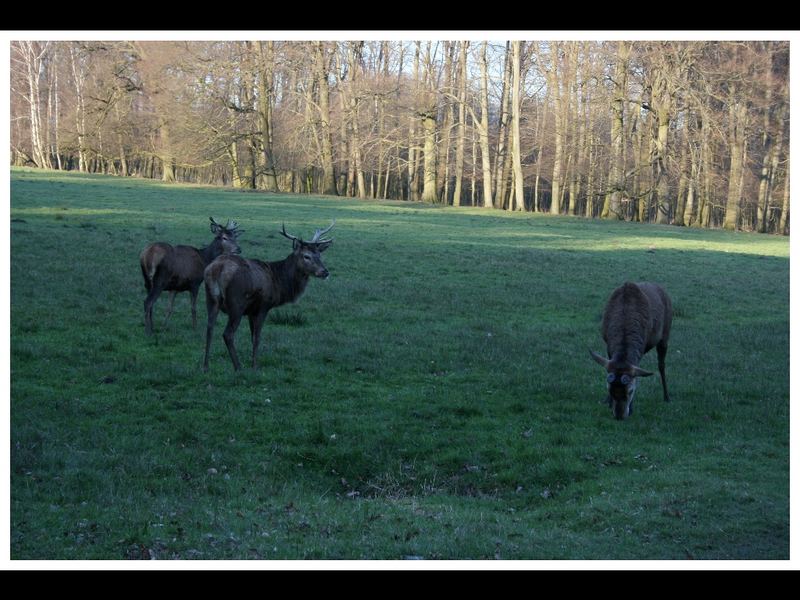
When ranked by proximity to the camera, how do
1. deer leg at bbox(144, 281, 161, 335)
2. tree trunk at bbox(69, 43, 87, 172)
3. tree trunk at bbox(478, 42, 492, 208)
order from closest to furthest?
1. deer leg at bbox(144, 281, 161, 335)
2. tree trunk at bbox(478, 42, 492, 208)
3. tree trunk at bbox(69, 43, 87, 172)

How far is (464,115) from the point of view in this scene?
5322 cm

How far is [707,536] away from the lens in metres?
7.38

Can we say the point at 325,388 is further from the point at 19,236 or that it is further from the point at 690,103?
the point at 690,103

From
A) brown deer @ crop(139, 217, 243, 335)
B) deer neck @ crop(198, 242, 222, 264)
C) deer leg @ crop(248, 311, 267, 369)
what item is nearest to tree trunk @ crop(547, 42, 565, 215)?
deer neck @ crop(198, 242, 222, 264)

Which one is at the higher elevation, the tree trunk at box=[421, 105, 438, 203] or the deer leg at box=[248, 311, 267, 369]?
the tree trunk at box=[421, 105, 438, 203]

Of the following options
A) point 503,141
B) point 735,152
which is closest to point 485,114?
point 503,141

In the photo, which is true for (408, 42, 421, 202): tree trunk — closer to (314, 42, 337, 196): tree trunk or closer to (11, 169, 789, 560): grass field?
(314, 42, 337, 196): tree trunk

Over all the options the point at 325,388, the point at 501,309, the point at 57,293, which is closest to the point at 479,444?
the point at 325,388

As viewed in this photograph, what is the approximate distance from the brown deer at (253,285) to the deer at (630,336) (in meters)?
4.18

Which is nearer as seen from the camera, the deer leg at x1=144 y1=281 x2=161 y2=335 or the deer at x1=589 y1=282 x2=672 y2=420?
the deer at x1=589 y1=282 x2=672 y2=420

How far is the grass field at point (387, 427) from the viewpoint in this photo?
729 centimetres

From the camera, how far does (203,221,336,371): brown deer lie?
12234 millimetres

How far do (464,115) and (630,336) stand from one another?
43650mm

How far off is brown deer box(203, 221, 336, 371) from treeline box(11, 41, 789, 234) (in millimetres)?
32804
